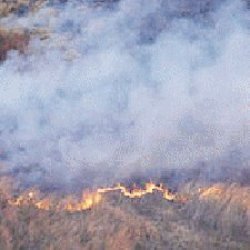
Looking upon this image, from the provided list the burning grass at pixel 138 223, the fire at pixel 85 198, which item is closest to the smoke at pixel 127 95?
the fire at pixel 85 198

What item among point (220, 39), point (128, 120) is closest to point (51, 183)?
point (128, 120)

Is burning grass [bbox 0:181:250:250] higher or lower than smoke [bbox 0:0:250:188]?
lower

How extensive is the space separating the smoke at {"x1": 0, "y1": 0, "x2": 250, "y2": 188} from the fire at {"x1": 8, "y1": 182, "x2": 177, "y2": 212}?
0.63 ft

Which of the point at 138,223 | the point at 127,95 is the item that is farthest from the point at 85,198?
the point at 127,95

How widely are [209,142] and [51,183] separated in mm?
1944

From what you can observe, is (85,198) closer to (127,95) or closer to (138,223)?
(138,223)

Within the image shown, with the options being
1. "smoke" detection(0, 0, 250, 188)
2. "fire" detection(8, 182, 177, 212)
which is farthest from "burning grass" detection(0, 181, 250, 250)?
"smoke" detection(0, 0, 250, 188)

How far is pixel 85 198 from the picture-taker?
7.12m

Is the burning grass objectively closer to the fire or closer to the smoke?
the fire

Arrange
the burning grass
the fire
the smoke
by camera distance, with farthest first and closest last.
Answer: the smoke < the fire < the burning grass

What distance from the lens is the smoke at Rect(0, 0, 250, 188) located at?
24.5 ft

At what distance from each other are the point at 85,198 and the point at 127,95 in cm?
155

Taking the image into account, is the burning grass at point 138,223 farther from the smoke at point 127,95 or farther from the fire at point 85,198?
the smoke at point 127,95

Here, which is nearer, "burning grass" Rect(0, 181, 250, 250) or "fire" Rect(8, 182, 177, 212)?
"burning grass" Rect(0, 181, 250, 250)
